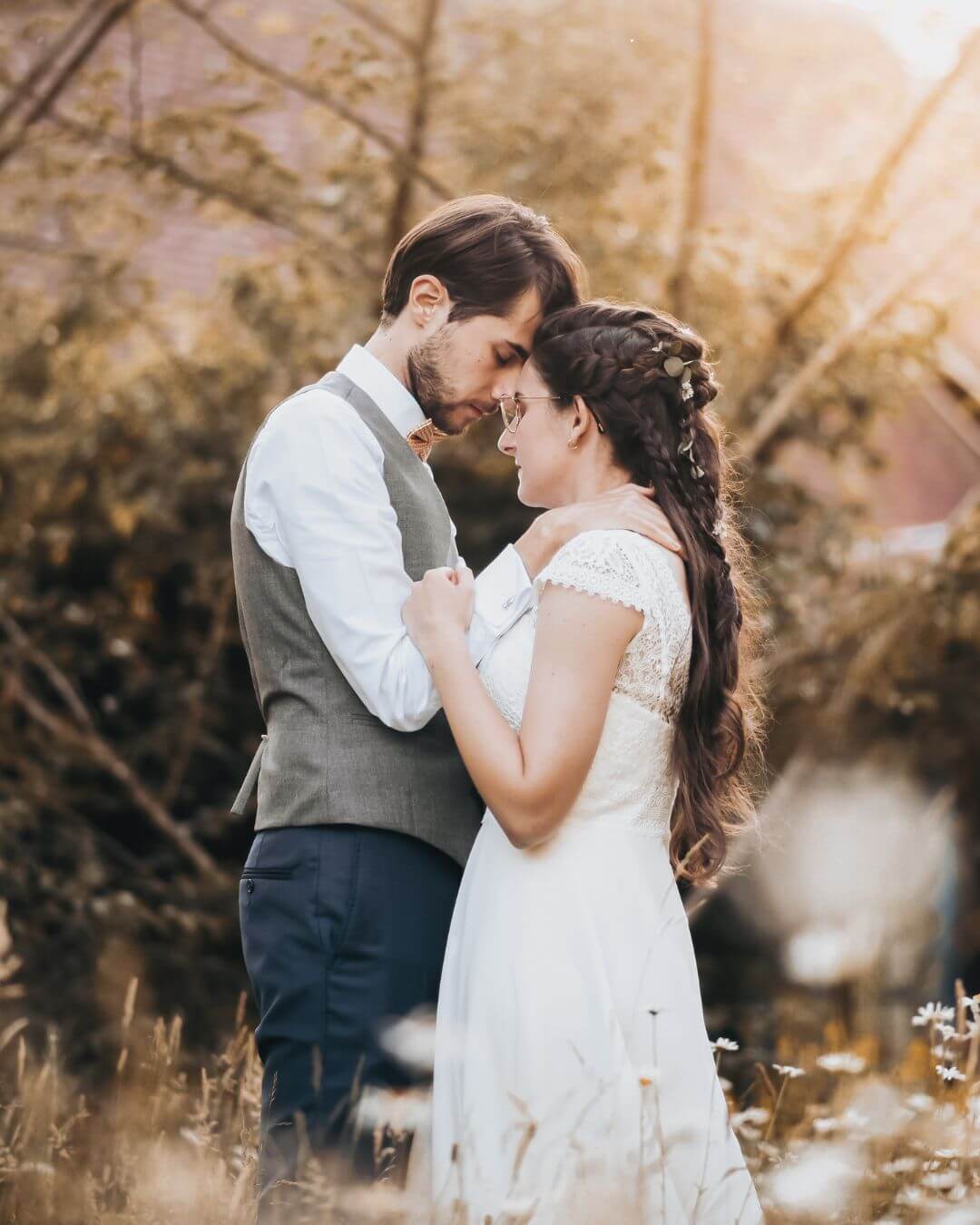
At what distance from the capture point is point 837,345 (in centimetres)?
545

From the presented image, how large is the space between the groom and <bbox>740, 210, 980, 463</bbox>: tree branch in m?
3.12

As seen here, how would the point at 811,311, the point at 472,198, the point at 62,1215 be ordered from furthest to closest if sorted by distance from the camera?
1. the point at 811,311
2. the point at 62,1215
3. the point at 472,198

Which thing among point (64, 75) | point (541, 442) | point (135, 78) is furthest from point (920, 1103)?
point (64, 75)

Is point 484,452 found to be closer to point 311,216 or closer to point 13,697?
point 311,216

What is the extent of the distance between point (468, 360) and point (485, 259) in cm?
18

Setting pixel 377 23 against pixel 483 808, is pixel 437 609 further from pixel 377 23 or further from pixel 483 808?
pixel 377 23

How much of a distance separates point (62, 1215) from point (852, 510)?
4.23m

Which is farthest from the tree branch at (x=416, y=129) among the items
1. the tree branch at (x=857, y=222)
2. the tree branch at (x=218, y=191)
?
the tree branch at (x=857, y=222)

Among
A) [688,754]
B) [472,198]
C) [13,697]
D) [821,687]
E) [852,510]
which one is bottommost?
[13,697]

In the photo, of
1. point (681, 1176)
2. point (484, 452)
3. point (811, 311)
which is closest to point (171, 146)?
point (484, 452)

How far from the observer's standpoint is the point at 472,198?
2.58m

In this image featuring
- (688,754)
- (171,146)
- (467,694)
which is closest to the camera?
(467,694)

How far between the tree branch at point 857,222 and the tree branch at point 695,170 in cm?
42

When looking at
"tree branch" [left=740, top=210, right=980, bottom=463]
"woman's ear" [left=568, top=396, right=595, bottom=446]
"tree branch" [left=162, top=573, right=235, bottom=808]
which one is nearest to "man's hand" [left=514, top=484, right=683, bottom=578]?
"woman's ear" [left=568, top=396, right=595, bottom=446]
